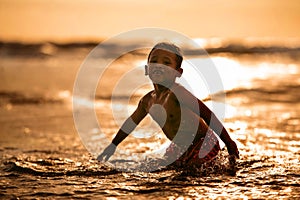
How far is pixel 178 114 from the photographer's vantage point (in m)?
5.05

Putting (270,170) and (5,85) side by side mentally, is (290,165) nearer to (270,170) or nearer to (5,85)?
(270,170)

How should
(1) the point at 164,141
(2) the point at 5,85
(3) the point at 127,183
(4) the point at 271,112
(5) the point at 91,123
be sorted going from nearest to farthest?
(3) the point at 127,183, (1) the point at 164,141, (5) the point at 91,123, (4) the point at 271,112, (2) the point at 5,85

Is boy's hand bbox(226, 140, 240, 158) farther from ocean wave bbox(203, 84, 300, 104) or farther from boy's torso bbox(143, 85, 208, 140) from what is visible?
ocean wave bbox(203, 84, 300, 104)

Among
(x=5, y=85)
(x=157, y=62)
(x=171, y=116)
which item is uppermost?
(x=5, y=85)

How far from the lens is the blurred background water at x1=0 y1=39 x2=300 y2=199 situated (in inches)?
173

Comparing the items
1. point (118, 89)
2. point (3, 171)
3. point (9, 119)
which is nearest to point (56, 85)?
point (118, 89)

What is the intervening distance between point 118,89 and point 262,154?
6311mm

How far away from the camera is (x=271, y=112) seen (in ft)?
28.6

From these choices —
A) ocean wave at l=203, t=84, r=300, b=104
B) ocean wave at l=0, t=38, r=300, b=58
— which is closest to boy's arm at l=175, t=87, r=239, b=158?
ocean wave at l=203, t=84, r=300, b=104

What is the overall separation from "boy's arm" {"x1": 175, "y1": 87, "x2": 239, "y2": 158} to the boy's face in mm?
226

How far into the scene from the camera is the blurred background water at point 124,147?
438 cm

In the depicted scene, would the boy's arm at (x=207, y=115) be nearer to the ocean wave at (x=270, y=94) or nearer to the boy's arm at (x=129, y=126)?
the boy's arm at (x=129, y=126)

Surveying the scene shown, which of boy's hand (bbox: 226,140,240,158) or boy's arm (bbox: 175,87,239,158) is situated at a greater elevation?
boy's arm (bbox: 175,87,239,158)

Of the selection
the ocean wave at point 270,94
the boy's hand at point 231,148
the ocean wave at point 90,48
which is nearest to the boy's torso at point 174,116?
the boy's hand at point 231,148
